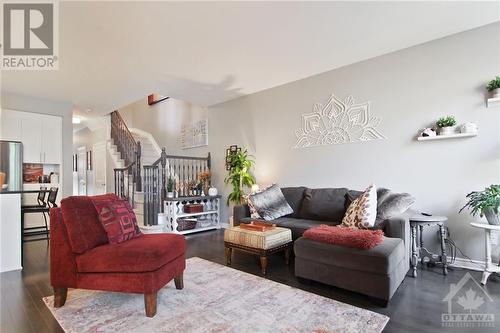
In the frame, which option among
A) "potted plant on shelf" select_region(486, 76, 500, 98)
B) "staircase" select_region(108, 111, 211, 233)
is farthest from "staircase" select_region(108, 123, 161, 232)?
"potted plant on shelf" select_region(486, 76, 500, 98)

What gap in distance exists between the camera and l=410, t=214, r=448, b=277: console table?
278 cm

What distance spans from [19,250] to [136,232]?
1.98m

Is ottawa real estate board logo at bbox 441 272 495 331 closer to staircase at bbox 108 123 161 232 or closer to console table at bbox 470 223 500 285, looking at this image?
console table at bbox 470 223 500 285

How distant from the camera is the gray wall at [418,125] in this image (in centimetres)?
291

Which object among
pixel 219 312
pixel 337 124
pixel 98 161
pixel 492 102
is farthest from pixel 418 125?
pixel 98 161

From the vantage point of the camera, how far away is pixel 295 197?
4.16 m

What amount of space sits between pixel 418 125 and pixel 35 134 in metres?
6.63

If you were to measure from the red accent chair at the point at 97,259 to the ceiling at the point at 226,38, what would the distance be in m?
1.93

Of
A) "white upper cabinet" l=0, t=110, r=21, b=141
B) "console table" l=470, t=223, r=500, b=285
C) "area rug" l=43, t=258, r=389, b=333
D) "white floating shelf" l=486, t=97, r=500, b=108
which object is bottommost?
"area rug" l=43, t=258, r=389, b=333

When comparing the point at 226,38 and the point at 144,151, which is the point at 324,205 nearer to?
the point at 226,38

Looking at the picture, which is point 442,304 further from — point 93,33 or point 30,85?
point 30,85

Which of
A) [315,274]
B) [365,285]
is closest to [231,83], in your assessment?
[315,274]

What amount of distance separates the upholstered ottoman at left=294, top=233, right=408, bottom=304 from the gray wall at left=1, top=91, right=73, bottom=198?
16.9ft

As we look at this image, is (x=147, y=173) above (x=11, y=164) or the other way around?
the other way around
